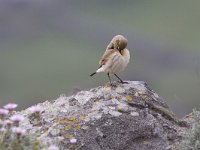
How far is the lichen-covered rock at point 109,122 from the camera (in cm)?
971

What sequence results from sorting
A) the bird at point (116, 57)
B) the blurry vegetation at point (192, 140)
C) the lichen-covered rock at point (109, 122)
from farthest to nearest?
the bird at point (116, 57) < the lichen-covered rock at point (109, 122) < the blurry vegetation at point (192, 140)

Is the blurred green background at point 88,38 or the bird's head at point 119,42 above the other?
the blurred green background at point 88,38

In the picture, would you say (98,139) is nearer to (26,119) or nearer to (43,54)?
(26,119)

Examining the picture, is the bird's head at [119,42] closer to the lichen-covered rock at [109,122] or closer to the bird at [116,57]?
the bird at [116,57]

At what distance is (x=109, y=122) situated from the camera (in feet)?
32.8

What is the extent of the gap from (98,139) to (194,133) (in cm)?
112

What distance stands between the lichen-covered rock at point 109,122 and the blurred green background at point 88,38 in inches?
2890

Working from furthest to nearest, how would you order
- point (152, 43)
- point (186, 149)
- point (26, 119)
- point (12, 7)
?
point (12, 7) → point (152, 43) → point (26, 119) → point (186, 149)

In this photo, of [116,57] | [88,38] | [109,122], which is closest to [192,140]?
[109,122]

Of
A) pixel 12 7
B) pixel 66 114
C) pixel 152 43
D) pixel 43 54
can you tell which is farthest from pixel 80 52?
pixel 66 114

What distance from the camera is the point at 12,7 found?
5433 inches

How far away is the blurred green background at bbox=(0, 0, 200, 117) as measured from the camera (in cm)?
9894

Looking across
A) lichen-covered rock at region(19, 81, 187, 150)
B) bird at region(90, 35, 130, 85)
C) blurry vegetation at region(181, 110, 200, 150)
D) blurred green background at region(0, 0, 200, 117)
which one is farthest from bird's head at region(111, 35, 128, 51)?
blurred green background at region(0, 0, 200, 117)

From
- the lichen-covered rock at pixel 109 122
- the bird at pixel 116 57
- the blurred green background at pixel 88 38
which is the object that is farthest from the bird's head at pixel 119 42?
the blurred green background at pixel 88 38
